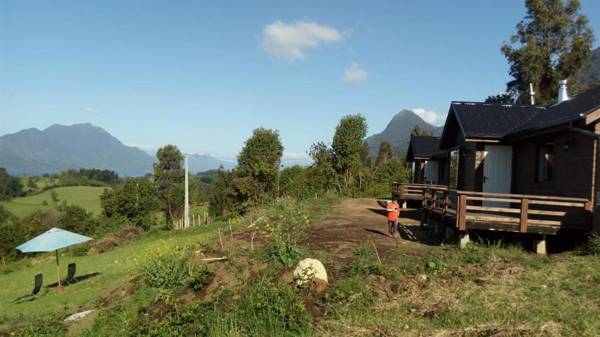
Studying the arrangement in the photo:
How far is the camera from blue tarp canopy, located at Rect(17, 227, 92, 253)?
1597cm

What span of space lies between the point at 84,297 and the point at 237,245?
19.5ft

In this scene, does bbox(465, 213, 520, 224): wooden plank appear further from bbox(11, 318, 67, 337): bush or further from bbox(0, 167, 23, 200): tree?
bbox(0, 167, 23, 200): tree

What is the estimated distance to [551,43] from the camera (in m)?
32.0

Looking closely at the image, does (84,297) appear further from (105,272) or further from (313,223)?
(313,223)

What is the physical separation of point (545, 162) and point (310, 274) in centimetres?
881

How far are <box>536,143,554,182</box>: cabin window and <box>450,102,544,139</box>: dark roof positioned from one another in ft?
4.72

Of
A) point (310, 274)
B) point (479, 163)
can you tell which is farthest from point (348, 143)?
point (310, 274)

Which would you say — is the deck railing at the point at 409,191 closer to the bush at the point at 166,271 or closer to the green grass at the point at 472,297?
the green grass at the point at 472,297

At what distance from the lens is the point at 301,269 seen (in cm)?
775

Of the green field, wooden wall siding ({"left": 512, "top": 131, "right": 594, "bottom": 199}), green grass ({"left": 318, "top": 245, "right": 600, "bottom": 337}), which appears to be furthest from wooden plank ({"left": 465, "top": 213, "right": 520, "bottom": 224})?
the green field

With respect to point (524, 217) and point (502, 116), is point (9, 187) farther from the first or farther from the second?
point (524, 217)

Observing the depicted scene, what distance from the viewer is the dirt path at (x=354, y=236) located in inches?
385

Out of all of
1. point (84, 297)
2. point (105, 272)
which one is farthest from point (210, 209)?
point (84, 297)

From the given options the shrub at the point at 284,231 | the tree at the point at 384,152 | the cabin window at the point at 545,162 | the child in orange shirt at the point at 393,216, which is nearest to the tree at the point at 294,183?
the shrub at the point at 284,231
